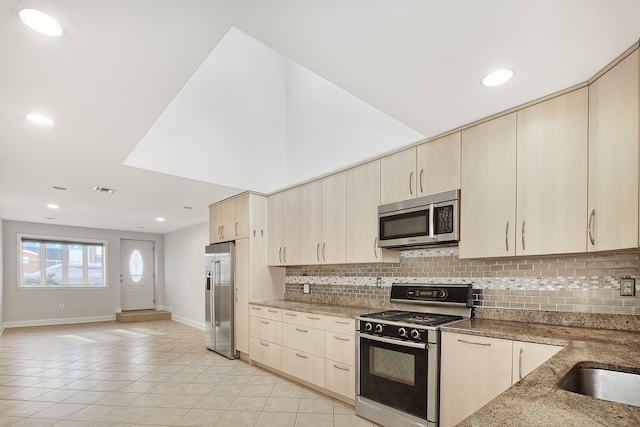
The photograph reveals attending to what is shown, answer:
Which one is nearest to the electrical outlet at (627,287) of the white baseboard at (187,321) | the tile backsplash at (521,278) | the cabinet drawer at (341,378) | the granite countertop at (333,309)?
the tile backsplash at (521,278)

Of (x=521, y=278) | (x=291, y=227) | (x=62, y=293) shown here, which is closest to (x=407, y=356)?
(x=521, y=278)

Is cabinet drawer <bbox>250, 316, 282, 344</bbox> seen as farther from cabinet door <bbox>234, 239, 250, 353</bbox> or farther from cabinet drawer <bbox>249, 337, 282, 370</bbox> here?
cabinet door <bbox>234, 239, 250, 353</bbox>

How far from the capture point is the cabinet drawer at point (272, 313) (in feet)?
13.7

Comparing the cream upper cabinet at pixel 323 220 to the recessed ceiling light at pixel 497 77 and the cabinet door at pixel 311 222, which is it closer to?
the cabinet door at pixel 311 222

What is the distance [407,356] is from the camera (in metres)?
2.69

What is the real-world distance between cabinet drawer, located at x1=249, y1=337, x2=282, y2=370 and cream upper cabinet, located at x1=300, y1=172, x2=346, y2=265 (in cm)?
110

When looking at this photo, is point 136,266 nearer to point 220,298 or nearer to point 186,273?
point 186,273

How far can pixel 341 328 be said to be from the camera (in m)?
3.33

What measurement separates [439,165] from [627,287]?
1.46 meters

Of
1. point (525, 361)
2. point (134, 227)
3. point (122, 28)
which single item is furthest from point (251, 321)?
point (134, 227)

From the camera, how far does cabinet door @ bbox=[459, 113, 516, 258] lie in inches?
98.8

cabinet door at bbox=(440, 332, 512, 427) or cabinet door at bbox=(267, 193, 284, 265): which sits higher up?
cabinet door at bbox=(267, 193, 284, 265)

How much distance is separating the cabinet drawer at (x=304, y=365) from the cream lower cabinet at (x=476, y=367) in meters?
1.37

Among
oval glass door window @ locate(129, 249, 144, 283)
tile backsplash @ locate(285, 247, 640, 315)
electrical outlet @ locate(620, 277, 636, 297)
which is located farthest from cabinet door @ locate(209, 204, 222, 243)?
oval glass door window @ locate(129, 249, 144, 283)
